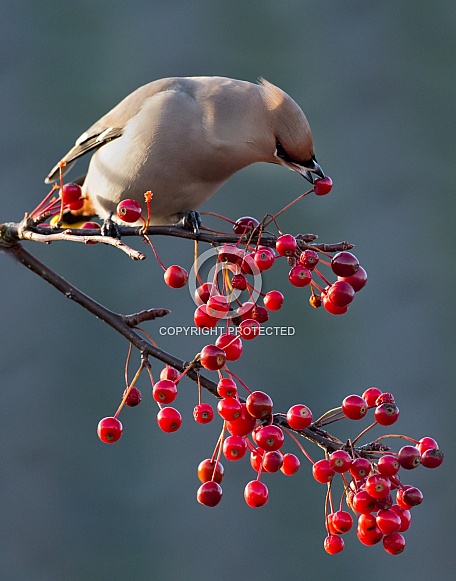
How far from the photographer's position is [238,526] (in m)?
3.55

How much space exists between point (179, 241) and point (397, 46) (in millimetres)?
1648

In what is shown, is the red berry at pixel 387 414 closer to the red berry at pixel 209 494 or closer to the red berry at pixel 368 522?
the red berry at pixel 368 522

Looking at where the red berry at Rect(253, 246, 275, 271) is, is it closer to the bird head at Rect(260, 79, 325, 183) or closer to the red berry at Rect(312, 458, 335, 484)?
the red berry at Rect(312, 458, 335, 484)

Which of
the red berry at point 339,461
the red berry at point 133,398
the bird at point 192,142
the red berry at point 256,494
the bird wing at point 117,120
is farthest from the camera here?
the bird wing at point 117,120

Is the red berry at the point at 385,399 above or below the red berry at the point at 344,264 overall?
below

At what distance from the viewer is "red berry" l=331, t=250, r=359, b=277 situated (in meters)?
1.23

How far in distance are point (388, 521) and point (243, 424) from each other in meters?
0.22

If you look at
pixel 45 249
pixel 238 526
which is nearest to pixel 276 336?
pixel 238 526

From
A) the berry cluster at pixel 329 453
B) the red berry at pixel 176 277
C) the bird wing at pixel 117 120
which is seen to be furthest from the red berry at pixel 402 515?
the bird wing at pixel 117 120

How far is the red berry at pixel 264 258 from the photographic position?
47.8 inches

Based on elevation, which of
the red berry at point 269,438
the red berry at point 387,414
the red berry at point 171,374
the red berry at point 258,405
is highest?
the red berry at point 387,414

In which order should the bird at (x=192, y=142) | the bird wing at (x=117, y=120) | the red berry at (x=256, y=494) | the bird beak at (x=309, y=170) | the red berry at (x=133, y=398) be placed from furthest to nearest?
the bird wing at (x=117, y=120)
the bird at (x=192, y=142)
the bird beak at (x=309, y=170)
the red berry at (x=133, y=398)
the red berry at (x=256, y=494)

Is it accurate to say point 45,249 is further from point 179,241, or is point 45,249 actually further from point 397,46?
point 397,46

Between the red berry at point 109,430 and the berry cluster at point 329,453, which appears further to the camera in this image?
the red berry at point 109,430
